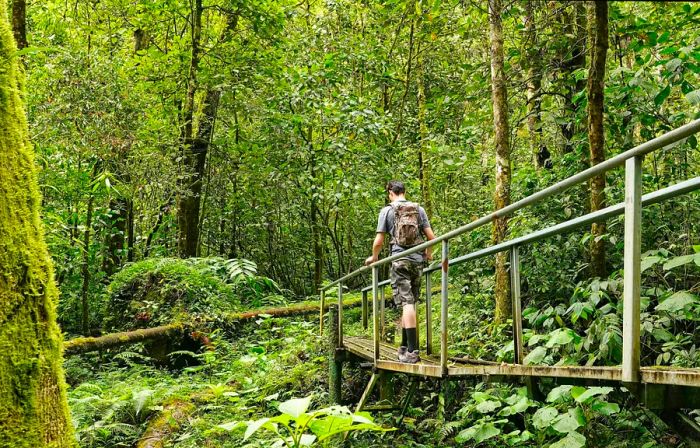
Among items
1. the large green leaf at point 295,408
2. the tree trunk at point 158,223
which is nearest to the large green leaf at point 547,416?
the large green leaf at point 295,408

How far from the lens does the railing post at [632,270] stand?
2408mm

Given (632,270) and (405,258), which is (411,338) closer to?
(405,258)

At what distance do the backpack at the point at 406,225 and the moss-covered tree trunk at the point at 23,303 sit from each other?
10.7ft

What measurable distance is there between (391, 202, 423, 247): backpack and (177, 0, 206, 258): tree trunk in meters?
7.70

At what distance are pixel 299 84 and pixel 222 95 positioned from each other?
2.02 m

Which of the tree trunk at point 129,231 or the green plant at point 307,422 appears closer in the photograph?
the green plant at point 307,422

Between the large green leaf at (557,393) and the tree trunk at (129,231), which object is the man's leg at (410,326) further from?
the tree trunk at (129,231)

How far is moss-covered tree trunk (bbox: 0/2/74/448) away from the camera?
10.0ft

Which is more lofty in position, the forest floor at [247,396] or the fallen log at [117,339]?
the fallen log at [117,339]

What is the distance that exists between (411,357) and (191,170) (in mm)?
9376

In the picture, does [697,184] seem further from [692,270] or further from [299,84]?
[299,84]

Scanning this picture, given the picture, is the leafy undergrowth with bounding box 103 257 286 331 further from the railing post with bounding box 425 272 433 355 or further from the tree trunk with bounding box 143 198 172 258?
the railing post with bounding box 425 272 433 355

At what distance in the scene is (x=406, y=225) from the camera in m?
5.85

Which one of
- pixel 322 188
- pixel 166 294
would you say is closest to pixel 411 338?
pixel 166 294
